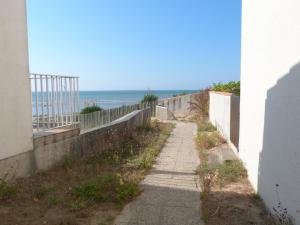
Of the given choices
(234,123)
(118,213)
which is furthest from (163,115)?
(118,213)

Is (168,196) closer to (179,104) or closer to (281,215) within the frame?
(281,215)

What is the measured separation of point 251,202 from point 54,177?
332 cm

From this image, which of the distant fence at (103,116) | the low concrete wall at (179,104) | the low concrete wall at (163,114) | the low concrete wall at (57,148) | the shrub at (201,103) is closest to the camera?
the low concrete wall at (57,148)

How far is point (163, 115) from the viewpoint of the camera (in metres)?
17.7

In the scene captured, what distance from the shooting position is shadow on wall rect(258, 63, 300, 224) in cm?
337

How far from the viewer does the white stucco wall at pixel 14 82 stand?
16.7 ft

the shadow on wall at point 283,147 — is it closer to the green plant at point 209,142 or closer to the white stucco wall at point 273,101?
the white stucco wall at point 273,101

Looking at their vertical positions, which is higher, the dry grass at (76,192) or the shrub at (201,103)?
the shrub at (201,103)

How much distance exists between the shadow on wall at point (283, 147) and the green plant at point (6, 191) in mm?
3592

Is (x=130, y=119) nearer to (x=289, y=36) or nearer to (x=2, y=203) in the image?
(x=2, y=203)

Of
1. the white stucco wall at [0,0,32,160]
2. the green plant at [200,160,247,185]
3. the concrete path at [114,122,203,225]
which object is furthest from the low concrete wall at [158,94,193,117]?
the white stucco wall at [0,0,32,160]

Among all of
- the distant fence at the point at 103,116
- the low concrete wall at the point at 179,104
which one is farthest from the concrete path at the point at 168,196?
the low concrete wall at the point at 179,104

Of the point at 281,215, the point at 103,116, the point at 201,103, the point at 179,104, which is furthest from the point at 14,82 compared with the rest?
the point at 179,104

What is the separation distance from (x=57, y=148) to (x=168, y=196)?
2.52 meters
